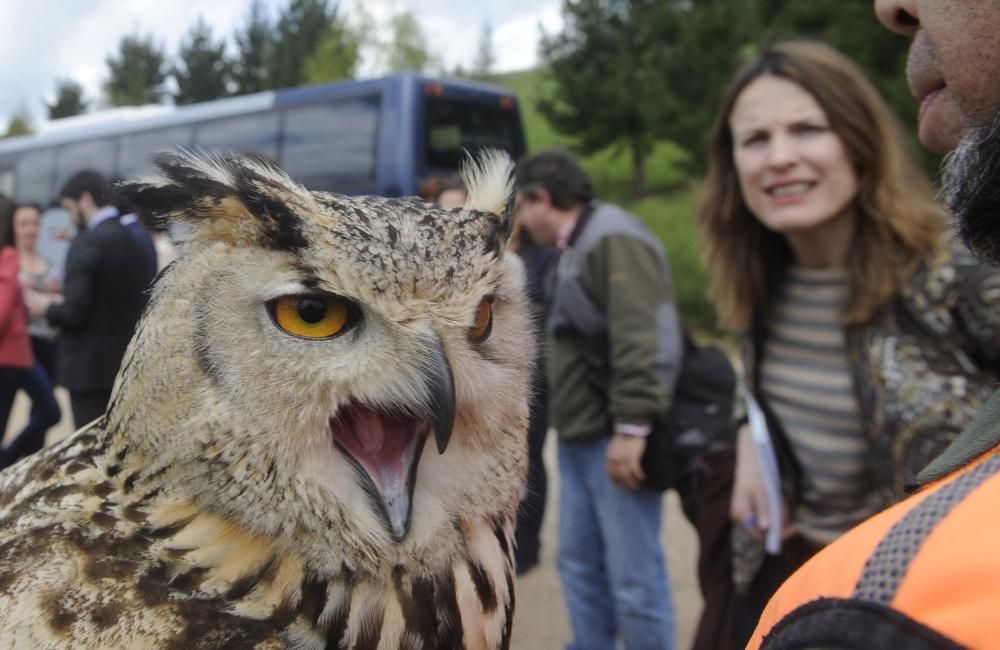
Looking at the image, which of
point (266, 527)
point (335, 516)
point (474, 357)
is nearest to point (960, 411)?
point (474, 357)

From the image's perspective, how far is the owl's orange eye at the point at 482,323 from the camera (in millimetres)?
1422

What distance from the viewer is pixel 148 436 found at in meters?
1.22

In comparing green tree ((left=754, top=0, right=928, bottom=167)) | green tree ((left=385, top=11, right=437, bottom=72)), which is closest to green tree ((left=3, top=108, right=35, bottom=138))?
green tree ((left=385, top=11, right=437, bottom=72))

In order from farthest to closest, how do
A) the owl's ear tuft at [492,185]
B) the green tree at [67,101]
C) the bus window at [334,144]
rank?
the green tree at [67,101]
the bus window at [334,144]
the owl's ear tuft at [492,185]

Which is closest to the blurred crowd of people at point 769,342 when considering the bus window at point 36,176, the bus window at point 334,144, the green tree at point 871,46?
the bus window at point 334,144

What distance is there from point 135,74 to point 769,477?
130ft

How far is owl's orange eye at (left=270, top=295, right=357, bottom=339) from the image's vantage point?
1.21m

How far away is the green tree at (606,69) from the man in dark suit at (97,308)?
18.4 m

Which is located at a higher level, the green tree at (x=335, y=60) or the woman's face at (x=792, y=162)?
the green tree at (x=335, y=60)

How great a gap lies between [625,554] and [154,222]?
7.37 feet

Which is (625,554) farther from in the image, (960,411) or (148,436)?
(148,436)

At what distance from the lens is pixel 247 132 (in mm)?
10055

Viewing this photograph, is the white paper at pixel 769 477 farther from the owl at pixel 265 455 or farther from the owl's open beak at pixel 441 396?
the owl's open beak at pixel 441 396

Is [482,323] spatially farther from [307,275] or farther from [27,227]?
[27,227]
